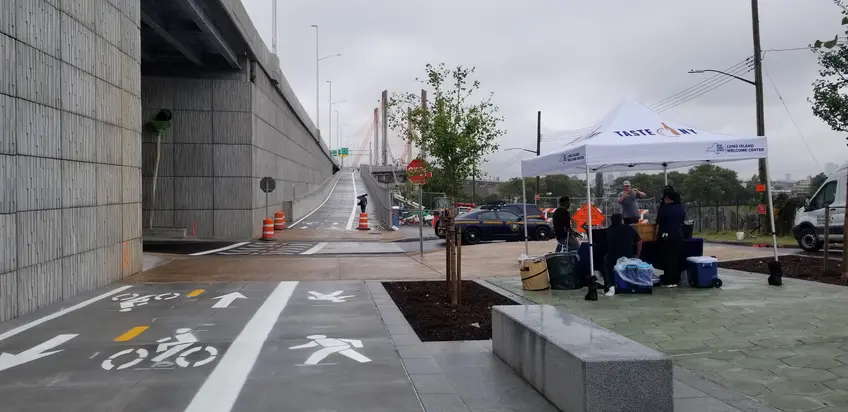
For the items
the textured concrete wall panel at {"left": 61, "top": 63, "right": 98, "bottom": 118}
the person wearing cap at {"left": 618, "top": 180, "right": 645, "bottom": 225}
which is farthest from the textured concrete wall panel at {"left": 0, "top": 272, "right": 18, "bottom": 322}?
the person wearing cap at {"left": 618, "top": 180, "right": 645, "bottom": 225}

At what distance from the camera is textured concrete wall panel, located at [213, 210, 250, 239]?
89.4 feet

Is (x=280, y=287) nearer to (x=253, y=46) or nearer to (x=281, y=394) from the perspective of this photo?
(x=281, y=394)

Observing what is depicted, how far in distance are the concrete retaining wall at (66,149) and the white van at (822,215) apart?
17360mm

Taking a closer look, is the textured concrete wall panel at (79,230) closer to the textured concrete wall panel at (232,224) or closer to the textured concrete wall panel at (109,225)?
the textured concrete wall panel at (109,225)

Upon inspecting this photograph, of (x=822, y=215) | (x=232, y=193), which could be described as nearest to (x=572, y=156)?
(x=822, y=215)

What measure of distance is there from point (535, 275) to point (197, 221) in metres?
19.8

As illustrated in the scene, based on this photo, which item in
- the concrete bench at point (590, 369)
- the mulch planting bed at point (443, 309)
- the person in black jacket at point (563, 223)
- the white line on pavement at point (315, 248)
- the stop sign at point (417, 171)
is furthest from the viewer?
the white line on pavement at point (315, 248)

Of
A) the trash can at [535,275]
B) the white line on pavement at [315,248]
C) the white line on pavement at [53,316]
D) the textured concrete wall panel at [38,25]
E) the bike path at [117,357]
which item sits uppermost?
the textured concrete wall panel at [38,25]

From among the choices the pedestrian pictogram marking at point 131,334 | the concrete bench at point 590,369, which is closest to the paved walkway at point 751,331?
the concrete bench at point 590,369

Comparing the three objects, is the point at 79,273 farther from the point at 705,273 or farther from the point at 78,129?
the point at 705,273

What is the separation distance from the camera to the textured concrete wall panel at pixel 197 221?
88.1 ft

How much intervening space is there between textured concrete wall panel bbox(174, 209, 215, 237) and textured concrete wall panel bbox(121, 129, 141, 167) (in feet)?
44.2

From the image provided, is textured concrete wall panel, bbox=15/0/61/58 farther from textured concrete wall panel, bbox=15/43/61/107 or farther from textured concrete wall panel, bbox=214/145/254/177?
textured concrete wall panel, bbox=214/145/254/177

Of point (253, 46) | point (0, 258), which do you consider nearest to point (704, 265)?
point (0, 258)
